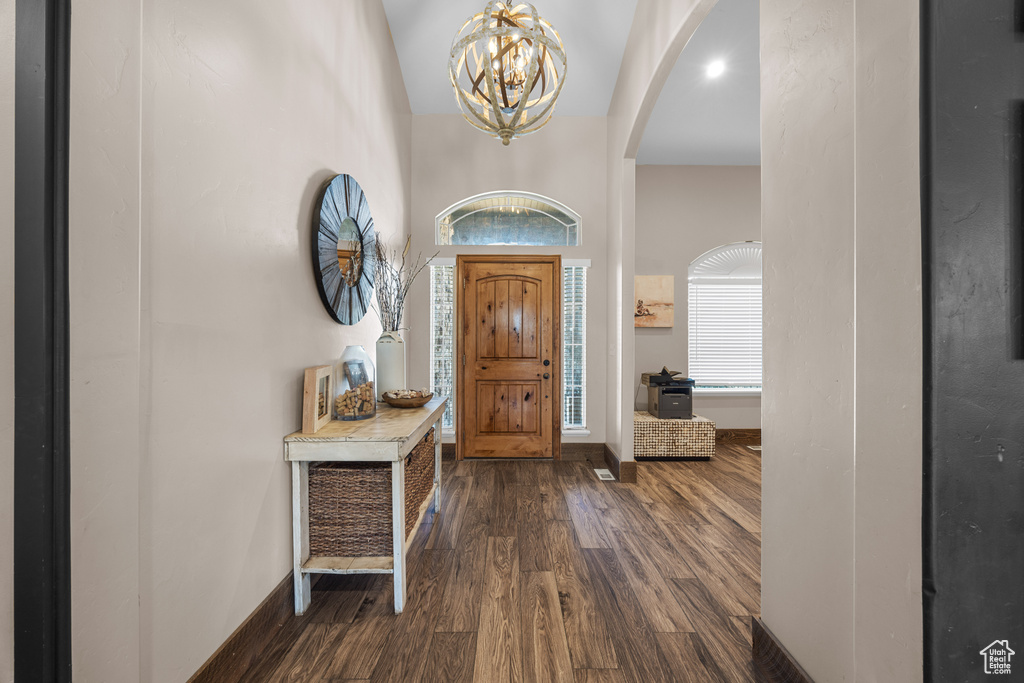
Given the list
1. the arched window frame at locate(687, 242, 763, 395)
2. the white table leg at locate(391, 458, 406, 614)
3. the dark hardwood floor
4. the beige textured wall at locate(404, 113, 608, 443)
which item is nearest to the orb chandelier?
the white table leg at locate(391, 458, 406, 614)

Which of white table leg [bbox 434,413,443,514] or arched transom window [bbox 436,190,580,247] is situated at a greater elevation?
arched transom window [bbox 436,190,580,247]

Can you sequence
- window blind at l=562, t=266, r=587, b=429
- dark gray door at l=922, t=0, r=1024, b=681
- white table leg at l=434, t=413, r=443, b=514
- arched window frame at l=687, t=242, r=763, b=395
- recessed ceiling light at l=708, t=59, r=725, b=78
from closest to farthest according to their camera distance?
dark gray door at l=922, t=0, r=1024, b=681, white table leg at l=434, t=413, r=443, b=514, recessed ceiling light at l=708, t=59, r=725, b=78, window blind at l=562, t=266, r=587, b=429, arched window frame at l=687, t=242, r=763, b=395

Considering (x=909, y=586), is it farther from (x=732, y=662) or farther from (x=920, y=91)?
(x=920, y=91)

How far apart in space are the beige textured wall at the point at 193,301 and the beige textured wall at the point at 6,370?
5.4 inches

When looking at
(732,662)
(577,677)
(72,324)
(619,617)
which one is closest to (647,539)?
(619,617)

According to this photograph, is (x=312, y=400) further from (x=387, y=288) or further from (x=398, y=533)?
(x=387, y=288)

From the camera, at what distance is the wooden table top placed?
1898 millimetres

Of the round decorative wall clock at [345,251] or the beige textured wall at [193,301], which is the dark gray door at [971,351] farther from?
the round decorative wall clock at [345,251]

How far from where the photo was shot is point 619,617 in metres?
1.89

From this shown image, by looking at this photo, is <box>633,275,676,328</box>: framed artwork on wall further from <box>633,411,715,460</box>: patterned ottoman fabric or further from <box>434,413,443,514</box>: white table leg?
<box>434,413,443,514</box>: white table leg

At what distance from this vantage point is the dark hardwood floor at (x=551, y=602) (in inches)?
63.1

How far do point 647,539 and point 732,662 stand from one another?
104 cm

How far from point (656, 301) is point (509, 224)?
1.96 metres

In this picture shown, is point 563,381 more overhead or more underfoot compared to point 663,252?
more underfoot
